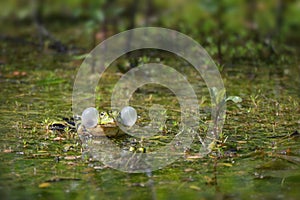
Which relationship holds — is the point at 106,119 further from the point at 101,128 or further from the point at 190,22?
the point at 190,22

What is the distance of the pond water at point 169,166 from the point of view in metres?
2.84

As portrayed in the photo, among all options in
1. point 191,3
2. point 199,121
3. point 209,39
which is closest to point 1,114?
point 199,121

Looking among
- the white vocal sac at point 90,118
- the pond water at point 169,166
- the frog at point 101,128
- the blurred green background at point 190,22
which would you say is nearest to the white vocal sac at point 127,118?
the frog at point 101,128

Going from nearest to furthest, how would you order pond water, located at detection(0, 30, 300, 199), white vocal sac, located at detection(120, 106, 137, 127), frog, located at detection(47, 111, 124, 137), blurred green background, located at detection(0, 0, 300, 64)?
pond water, located at detection(0, 30, 300, 199), frog, located at detection(47, 111, 124, 137), white vocal sac, located at detection(120, 106, 137, 127), blurred green background, located at detection(0, 0, 300, 64)

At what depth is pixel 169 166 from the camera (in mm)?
3201

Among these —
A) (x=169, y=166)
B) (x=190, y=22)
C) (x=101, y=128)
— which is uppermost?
(x=190, y=22)

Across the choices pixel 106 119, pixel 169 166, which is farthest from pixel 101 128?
pixel 169 166

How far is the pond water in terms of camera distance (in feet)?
9.31

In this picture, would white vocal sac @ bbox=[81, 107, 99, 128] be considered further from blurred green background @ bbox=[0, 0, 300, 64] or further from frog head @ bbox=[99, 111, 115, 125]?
blurred green background @ bbox=[0, 0, 300, 64]

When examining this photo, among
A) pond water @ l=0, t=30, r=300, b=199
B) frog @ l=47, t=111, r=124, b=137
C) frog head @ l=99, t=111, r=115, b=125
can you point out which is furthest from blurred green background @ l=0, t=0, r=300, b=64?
frog head @ l=99, t=111, r=115, b=125

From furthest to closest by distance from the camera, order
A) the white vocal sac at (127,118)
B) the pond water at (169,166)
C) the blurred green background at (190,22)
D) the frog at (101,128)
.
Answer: the blurred green background at (190,22) < the white vocal sac at (127,118) < the frog at (101,128) < the pond water at (169,166)

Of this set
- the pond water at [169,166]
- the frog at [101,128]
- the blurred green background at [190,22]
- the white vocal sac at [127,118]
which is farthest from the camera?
the blurred green background at [190,22]

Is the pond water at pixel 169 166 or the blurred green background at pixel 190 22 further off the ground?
the blurred green background at pixel 190 22

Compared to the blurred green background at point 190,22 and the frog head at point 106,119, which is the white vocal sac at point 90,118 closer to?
the frog head at point 106,119
